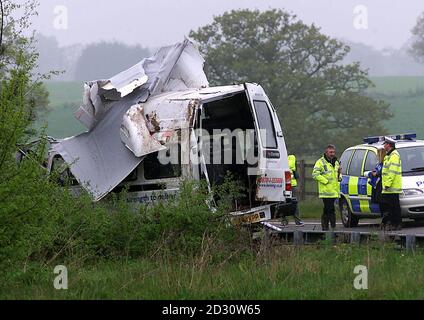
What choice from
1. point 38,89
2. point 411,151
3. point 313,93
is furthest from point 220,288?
point 313,93

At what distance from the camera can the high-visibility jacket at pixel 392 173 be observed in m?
15.3

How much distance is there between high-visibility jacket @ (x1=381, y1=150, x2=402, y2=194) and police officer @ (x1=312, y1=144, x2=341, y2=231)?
1.70 metres

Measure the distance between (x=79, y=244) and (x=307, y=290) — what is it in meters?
3.74

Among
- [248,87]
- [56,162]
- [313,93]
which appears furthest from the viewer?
[313,93]

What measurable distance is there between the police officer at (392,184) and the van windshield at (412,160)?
4.65 ft

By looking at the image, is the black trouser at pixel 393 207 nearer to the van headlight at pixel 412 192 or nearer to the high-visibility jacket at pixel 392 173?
the high-visibility jacket at pixel 392 173

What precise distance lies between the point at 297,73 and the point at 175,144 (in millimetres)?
35306

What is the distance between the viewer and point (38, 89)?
9.69 meters

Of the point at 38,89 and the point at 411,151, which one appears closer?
the point at 38,89

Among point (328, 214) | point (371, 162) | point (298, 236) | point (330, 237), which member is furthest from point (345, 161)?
point (330, 237)

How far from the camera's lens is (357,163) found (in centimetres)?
1797

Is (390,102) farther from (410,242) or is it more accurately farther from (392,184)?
(410,242)
